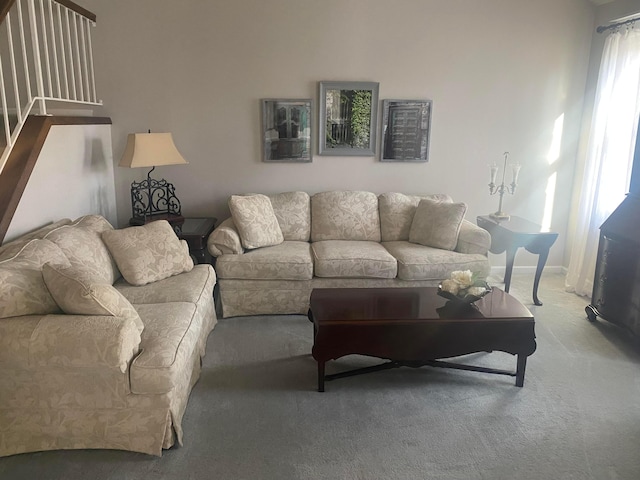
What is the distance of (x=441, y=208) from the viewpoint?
4.17 meters

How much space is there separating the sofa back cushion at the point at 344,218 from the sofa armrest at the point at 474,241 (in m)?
0.74

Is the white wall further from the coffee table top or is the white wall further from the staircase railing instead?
the coffee table top

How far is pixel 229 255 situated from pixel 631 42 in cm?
366

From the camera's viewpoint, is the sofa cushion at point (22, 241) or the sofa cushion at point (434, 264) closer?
the sofa cushion at point (22, 241)

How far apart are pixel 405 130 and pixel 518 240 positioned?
144 centimetres

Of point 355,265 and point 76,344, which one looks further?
point 355,265

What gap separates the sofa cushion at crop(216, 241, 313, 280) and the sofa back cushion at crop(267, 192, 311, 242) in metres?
0.56

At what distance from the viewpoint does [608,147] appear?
13.8 feet

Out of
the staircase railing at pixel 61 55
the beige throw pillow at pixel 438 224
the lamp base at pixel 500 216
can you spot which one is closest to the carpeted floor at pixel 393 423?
the beige throw pillow at pixel 438 224

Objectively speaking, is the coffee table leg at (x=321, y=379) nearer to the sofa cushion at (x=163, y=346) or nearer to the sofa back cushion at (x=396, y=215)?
the sofa cushion at (x=163, y=346)

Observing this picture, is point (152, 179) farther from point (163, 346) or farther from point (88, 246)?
point (163, 346)

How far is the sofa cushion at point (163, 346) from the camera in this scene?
2.18 m

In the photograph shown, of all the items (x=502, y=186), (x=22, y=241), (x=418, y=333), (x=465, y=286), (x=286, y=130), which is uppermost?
(x=286, y=130)

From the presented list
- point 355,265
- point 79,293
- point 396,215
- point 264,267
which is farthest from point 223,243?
point 79,293
